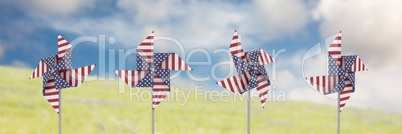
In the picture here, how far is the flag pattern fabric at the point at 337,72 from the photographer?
534 inches

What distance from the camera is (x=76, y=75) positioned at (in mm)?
12633

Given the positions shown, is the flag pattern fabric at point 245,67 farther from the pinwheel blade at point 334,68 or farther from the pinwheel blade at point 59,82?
the pinwheel blade at point 59,82

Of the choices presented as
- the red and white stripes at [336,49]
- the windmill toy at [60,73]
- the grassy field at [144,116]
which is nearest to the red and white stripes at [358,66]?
the red and white stripes at [336,49]

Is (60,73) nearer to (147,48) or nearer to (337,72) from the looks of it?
(147,48)

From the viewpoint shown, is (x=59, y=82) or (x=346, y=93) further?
(x=346, y=93)

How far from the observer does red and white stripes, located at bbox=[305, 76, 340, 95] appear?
44.9ft

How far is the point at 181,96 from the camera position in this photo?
22656mm

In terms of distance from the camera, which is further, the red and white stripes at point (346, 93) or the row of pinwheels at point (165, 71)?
the red and white stripes at point (346, 93)

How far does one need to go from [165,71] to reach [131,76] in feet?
2.68

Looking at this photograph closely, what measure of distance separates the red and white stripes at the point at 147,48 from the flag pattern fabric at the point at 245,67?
6.16ft

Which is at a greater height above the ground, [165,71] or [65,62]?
[65,62]

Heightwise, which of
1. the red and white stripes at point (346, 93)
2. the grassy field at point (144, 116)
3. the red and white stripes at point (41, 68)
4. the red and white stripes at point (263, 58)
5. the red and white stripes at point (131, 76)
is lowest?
the grassy field at point (144, 116)

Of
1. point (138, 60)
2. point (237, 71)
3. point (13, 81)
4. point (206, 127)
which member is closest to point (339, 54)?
point (237, 71)

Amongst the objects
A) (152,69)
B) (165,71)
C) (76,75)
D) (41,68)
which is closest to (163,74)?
(165,71)
